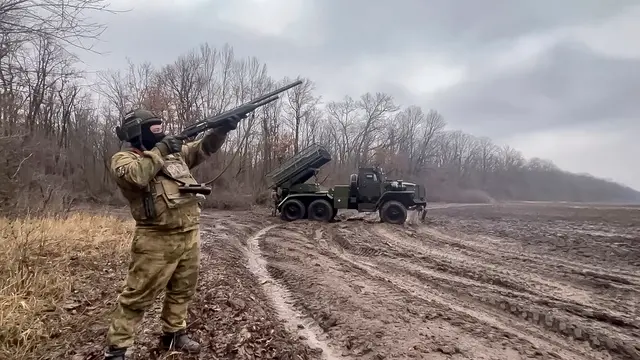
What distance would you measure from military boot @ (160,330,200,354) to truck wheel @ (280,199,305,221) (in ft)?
44.4

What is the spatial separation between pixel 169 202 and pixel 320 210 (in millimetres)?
13787

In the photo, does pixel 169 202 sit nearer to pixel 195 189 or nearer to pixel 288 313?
pixel 195 189

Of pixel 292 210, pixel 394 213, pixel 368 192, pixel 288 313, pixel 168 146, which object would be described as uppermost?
pixel 168 146

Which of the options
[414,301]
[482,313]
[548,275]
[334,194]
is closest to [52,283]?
[414,301]

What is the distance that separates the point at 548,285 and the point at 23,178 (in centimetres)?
1179

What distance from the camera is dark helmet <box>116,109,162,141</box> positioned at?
334 cm

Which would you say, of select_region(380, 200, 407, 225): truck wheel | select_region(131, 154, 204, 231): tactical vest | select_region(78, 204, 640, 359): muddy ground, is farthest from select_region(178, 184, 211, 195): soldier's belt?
select_region(380, 200, 407, 225): truck wheel

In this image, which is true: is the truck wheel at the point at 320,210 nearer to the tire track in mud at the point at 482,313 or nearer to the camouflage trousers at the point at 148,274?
the tire track in mud at the point at 482,313

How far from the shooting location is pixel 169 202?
327 cm

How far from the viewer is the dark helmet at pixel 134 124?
3.34 meters

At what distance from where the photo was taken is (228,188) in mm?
27188

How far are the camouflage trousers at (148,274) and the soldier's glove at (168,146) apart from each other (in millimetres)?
618

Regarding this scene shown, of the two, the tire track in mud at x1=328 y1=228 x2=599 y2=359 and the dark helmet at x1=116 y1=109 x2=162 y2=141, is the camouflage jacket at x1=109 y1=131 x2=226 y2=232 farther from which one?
the tire track in mud at x1=328 y1=228 x2=599 y2=359

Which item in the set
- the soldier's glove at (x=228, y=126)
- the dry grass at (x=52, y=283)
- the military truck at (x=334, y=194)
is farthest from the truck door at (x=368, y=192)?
the soldier's glove at (x=228, y=126)
